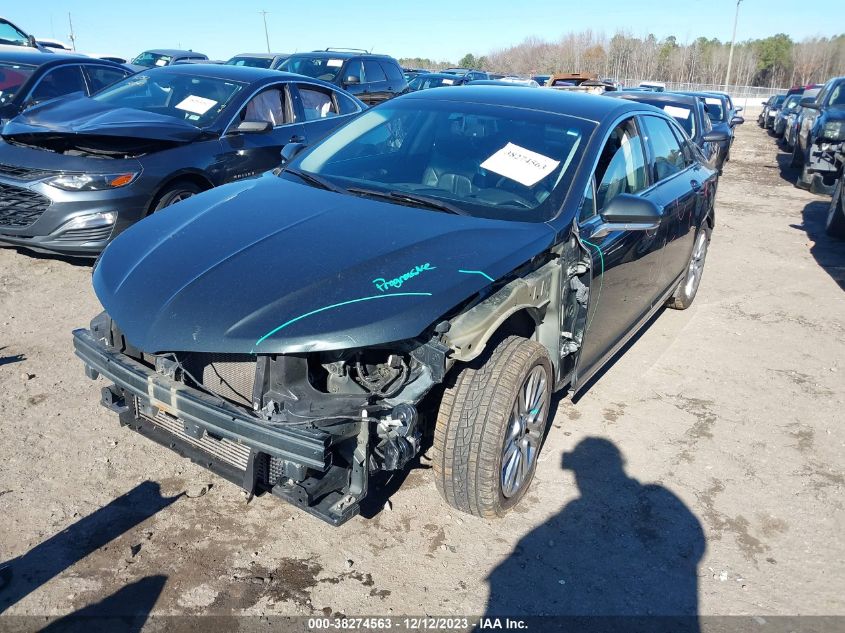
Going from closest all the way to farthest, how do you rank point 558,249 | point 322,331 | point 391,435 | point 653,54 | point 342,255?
point 322,331 < point 391,435 < point 342,255 < point 558,249 < point 653,54

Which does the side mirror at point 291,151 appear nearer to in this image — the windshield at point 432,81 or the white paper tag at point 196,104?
the white paper tag at point 196,104

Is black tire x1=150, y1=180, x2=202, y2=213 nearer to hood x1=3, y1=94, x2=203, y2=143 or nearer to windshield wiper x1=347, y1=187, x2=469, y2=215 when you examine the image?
hood x1=3, y1=94, x2=203, y2=143

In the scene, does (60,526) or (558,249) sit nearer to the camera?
(60,526)

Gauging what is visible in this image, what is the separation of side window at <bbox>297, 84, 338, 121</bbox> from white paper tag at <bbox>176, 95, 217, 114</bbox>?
1067mm

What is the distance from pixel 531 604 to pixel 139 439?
2178 millimetres

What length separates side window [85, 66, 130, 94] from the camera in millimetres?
8766

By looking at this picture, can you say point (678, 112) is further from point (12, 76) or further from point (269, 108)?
point (12, 76)

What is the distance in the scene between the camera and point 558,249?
3.26 m

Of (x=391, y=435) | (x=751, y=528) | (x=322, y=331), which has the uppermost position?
(x=322, y=331)

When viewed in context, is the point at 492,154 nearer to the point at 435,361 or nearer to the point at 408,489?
the point at 435,361

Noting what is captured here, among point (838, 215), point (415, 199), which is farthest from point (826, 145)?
point (415, 199)

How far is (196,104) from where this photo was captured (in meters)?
6.41

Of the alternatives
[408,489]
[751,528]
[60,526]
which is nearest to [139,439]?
[60,526]

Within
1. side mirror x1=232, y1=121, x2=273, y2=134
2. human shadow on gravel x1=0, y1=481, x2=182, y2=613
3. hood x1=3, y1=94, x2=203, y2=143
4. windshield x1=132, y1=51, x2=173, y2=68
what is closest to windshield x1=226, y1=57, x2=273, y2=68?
windshield x1=132, y1=51, x2=173, y2=68
